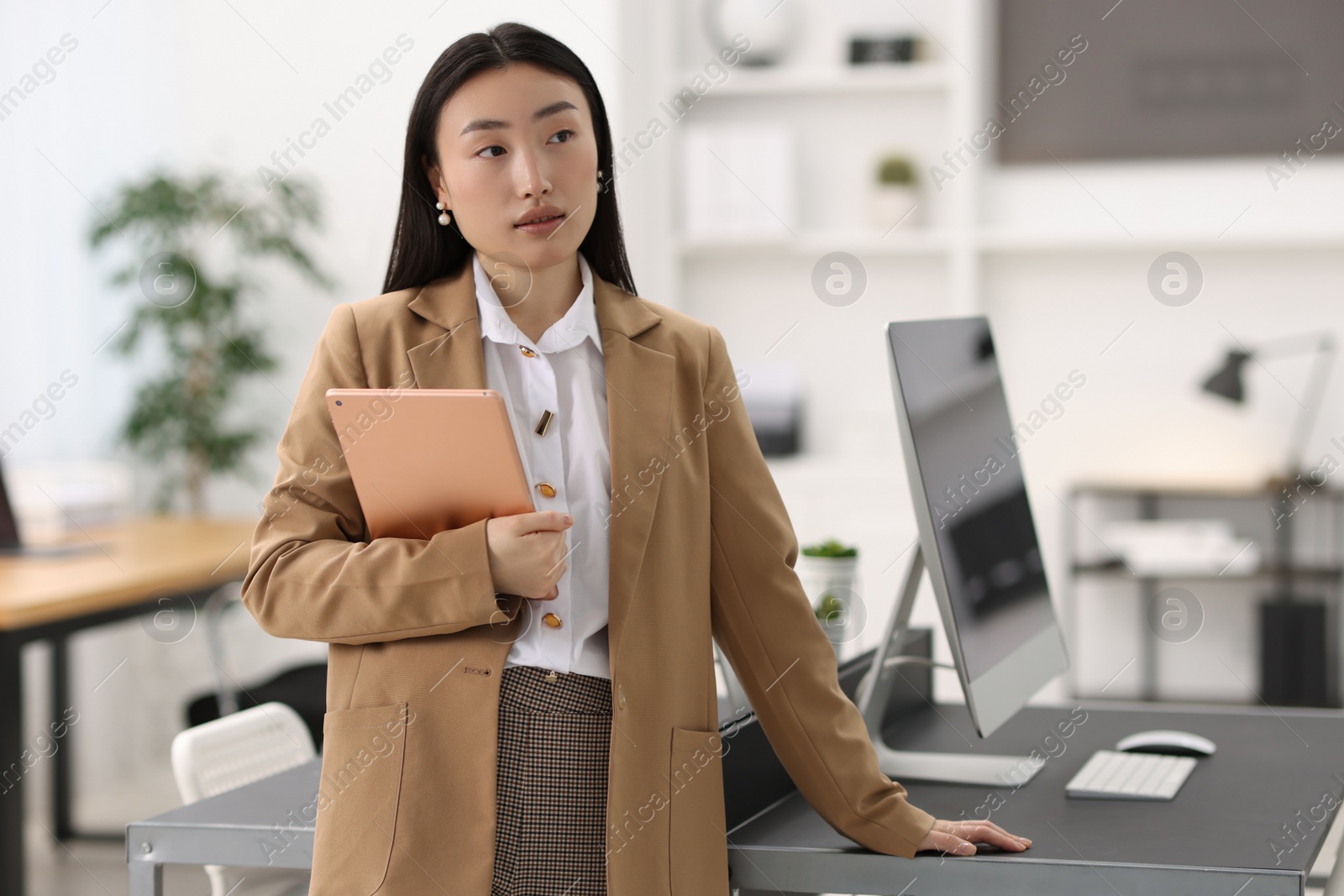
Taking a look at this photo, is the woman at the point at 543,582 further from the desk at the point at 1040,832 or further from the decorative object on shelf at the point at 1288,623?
the decorative object on shelf at the point at 1288,623

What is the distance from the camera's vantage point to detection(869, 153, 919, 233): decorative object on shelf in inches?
181

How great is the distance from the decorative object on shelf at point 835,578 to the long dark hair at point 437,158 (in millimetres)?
611

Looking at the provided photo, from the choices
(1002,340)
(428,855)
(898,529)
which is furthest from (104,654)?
(428,855)

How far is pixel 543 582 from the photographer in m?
1.23

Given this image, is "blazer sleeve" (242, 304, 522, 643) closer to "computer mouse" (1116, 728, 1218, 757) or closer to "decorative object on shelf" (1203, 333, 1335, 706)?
"computer mouse" (1116, 728, 1218, 757)

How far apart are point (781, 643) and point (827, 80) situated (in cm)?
358

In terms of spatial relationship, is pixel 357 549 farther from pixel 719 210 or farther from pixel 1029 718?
pixel 719 210

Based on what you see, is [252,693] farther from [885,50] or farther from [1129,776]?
[885,50]

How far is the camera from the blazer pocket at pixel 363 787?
1.24 m

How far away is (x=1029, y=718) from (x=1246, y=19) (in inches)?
128

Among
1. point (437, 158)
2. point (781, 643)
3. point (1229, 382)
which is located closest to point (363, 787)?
point (781, 643)

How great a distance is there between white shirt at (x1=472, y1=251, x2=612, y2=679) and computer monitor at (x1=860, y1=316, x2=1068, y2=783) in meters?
0.36

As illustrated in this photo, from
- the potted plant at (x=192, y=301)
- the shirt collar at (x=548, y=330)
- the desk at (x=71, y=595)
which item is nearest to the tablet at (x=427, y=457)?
the shirt collar at (x=548, y=330)

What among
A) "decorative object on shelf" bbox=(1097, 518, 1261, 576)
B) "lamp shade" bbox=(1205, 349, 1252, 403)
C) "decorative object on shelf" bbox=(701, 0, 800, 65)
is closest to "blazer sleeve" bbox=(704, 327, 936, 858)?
"decorative object on shelf" bbox=(1097, 518, 1261, 576)
